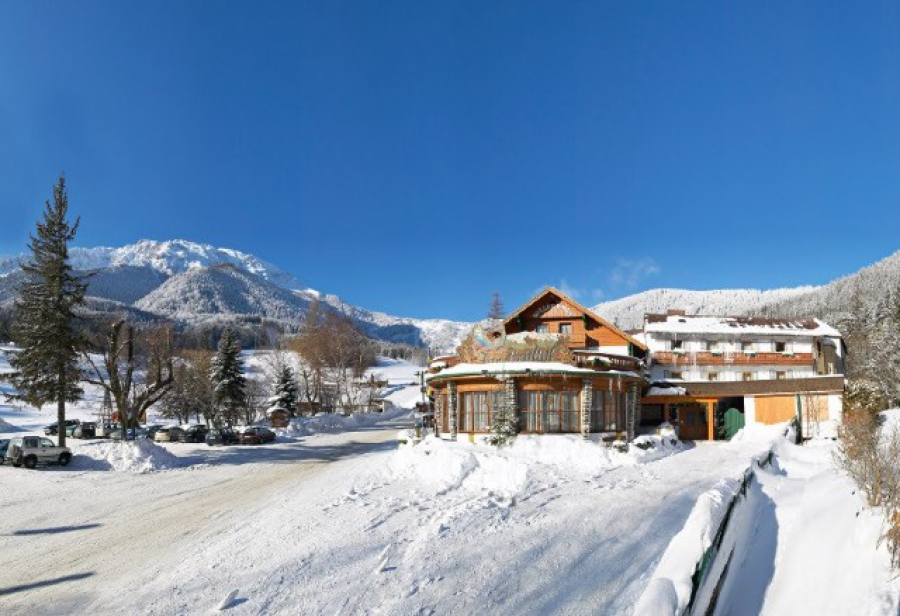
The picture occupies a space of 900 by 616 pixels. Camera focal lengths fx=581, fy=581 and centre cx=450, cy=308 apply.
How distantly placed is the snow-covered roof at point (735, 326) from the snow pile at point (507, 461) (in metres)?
20.8

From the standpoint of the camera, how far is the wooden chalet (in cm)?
2667

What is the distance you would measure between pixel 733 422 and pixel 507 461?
69.2 ft

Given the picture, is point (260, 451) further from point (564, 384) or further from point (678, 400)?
point (678, 400)

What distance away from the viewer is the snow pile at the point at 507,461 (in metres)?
19.2

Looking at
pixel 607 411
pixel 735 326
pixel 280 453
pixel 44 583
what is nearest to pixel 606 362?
pixel 607 411

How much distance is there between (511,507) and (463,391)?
Answer: 502 inches

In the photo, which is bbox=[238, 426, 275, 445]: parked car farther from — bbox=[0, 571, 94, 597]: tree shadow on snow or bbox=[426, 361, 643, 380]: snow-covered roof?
bbox=[0, 571, 94, 597]: tree shadow on snow

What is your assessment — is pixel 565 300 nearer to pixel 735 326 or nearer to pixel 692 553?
pixel 735 326

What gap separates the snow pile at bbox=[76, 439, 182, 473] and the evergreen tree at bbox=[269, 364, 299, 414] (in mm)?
31220

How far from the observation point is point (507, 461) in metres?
21.3

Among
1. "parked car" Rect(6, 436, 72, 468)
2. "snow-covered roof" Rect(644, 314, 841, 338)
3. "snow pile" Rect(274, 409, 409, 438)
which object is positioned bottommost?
"snow pile" Rect(274, 409, 409, 438)

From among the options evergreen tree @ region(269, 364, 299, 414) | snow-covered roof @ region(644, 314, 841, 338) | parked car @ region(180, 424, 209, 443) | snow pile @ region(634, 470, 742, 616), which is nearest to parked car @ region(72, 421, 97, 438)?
parked car @ region(180, 424, 209, 443)

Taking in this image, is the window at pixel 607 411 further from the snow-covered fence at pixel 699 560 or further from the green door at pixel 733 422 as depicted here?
the snow-covered fence at pixel 699 560

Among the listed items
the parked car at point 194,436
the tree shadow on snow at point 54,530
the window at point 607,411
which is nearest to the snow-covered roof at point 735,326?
the window at point 607,411
